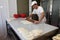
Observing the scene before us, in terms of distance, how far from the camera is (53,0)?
133 inches

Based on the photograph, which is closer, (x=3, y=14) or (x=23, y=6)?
(x=3, y=14)

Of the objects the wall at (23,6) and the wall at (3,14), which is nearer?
the wall at (3,14)

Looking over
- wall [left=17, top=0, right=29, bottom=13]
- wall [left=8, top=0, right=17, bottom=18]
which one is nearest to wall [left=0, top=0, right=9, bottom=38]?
wall [left=8, top=0, right=17, bottom=18]

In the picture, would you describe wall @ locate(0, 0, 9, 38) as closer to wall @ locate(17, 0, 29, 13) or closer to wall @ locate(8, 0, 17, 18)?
wall @ locate(8, 0, 17, 18)

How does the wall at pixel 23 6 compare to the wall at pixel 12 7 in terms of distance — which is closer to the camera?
the wall at pixel 12 7

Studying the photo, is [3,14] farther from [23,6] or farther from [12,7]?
[23,6]

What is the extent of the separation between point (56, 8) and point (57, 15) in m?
0.23

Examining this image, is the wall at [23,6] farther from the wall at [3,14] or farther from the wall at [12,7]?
the wall at [3,14]

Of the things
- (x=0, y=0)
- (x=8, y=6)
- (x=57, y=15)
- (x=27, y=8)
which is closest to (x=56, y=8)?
(x=57, y=15)

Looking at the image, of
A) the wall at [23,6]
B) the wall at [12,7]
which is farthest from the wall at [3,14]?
the wall at [23,6]

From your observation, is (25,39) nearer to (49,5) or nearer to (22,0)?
(49,5)

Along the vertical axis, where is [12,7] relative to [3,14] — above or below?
above

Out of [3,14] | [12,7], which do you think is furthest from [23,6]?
[3,14]

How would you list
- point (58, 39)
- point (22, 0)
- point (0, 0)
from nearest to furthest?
1. point (58, 39)
2. point (0, 0)
3. point (22, 0)
